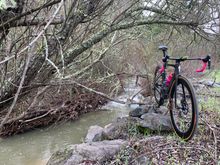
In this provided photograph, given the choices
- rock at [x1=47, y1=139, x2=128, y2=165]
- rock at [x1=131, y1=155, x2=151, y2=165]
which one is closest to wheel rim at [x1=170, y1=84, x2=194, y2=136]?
rock at [x1=131, y1=155, x2=151, y2=165]

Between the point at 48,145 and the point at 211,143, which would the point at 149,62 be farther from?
the point at 211,143

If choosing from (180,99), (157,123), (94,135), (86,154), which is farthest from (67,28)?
(94,135)

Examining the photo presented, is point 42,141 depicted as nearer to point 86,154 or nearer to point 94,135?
point 94,135

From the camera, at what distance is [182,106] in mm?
4621

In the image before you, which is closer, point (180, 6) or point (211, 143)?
point (211, 143)

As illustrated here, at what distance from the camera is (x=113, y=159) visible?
13.4 feet

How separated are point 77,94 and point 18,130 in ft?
6.13

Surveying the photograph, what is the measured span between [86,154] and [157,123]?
1466 millimetres

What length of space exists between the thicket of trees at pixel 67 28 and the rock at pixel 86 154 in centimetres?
101

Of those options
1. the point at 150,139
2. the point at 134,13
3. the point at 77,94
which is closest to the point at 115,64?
the point at 77,94

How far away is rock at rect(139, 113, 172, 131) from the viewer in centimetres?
499

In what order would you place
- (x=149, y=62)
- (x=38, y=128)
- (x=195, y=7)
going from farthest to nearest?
(x=149, y=62) → (x=38, y=128) → (x=195, y=7)

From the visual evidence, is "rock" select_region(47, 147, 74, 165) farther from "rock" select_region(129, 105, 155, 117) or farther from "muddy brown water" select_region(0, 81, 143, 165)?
"rock" select_region(129, 105, 155, 117)

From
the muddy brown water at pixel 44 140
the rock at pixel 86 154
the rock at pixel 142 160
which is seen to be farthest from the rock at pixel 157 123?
the muddy brown water at pixel 44 140
